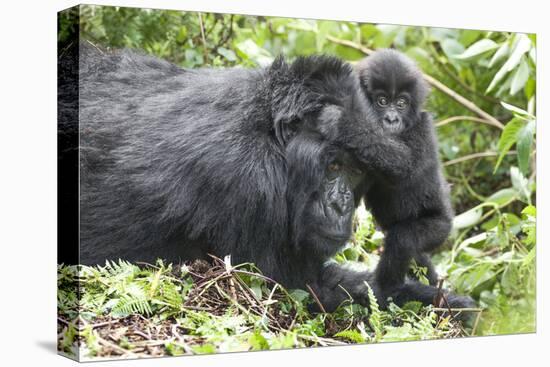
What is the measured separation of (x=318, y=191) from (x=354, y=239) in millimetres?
1001

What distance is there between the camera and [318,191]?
4035 mm

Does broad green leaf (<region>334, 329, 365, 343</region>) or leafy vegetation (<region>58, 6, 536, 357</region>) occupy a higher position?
leafy vegetation (<region>58, 6, 536, 357</region>)

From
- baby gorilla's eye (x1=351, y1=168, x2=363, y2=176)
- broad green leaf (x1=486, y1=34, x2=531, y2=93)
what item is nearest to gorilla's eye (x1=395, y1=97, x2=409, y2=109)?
baby gorilla's eye (x1=351, y1=168, x2=363, y2=176)

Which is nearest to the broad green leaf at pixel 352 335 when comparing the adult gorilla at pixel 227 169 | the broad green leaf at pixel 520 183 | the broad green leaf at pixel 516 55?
the adult gorilla at pixel 227 169

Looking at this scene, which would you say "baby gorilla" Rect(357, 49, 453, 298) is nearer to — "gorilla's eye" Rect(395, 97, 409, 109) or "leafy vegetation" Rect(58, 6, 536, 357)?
"gorilla's eye" Rect(395, 97, 409, 109)

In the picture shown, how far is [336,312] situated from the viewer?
14.1ft

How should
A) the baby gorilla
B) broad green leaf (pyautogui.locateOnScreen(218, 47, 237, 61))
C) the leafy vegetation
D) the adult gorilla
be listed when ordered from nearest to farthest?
the leafy vegetation, the adult gorilla, the baby gorilla, broad green leaf (pyautogui.locateOnScreen(218, 47, 237, 61))

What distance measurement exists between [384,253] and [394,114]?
0.79 m

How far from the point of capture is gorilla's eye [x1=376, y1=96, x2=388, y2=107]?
14.7 feet

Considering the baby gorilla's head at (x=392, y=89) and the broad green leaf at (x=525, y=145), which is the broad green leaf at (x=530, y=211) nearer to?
the broad green leaf at (x=525, y=145)

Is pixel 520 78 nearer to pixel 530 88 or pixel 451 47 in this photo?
pixel 530 88

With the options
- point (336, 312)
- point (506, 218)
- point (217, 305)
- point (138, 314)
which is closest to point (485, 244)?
point (506, 218)

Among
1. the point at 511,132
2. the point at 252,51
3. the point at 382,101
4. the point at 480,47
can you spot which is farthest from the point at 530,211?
the point at 252,51

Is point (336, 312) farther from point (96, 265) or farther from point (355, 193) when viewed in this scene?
point (96, 265)
